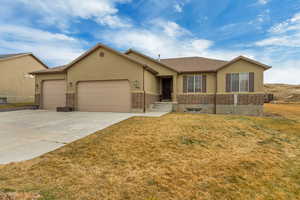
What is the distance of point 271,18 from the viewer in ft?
49.8

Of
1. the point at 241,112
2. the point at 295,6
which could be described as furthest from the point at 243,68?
the point at 295,6

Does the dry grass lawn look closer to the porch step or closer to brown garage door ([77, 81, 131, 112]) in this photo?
brown garage door ([77, 81, 131, 112])

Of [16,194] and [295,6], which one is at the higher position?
[295,6]

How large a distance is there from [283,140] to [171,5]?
14.0 m

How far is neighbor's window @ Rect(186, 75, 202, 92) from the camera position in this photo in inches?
547

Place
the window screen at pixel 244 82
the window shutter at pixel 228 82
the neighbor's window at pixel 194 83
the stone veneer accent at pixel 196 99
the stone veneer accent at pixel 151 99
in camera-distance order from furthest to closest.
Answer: the neighbor's window at pixel 194 83 → the stone veneer accent at pixel 196 99 → the window shutter at pixel 228 82 → the window screen at pixel 244 82 → the stone veneer accent at pixel 151 99

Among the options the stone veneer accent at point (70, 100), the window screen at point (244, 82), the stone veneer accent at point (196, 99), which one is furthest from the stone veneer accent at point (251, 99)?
the stone veneer accent at point (70, 100)

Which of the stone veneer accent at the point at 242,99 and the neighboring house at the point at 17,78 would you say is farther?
the neighboring house at the point at 17,78

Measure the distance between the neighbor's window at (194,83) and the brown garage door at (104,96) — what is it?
20.2ft

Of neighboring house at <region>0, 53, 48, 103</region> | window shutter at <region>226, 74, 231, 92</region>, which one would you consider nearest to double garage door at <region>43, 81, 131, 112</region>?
window shutter at <region>226, 74, 231, 92</region>

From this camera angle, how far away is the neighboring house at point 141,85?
1182 cm

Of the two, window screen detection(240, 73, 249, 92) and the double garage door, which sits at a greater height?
window screen detection(240, 73, 249, 92)

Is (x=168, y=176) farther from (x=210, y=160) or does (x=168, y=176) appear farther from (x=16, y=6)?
(x=16, y=6)

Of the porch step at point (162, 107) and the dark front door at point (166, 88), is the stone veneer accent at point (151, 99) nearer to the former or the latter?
the porch step at point (162, 107)
